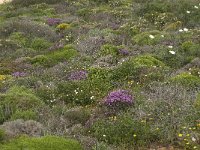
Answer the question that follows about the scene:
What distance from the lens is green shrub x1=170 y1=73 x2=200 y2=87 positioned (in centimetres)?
1209

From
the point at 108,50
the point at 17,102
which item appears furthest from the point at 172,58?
the point at 17,102

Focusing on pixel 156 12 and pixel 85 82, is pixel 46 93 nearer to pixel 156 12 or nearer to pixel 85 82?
pixel 85 82

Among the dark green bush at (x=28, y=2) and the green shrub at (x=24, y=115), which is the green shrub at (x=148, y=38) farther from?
the dark green bush at (x=28, y=2)

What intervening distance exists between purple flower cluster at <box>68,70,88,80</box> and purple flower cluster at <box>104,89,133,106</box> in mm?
2284

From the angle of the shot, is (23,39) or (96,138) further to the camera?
(23,39)

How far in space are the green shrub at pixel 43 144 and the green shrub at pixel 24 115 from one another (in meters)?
1.45

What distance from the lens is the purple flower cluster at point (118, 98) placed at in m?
10.9

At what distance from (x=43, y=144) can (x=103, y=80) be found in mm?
4943

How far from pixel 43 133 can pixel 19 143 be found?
986 mm

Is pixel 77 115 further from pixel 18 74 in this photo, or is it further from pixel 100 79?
pixel 18 74

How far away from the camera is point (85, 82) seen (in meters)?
13.0

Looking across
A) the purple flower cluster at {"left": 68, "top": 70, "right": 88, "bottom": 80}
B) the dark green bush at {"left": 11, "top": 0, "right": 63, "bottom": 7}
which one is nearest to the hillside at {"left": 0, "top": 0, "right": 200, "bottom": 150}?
the purple flower cluster at {"left": 68, "top": 70, "right": 88, "bottom": 80}

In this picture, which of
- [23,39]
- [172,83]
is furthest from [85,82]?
[23,39]

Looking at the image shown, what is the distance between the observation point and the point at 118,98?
1105 centimetres
